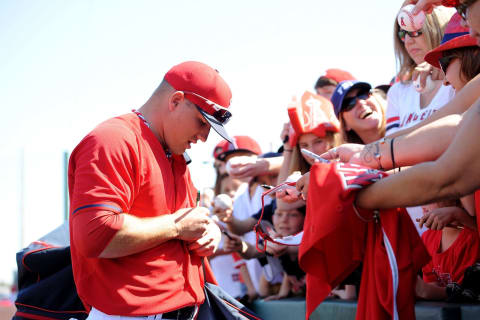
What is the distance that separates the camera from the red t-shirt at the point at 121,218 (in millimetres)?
2480

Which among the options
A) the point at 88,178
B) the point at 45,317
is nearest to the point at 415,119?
the point at 88,178

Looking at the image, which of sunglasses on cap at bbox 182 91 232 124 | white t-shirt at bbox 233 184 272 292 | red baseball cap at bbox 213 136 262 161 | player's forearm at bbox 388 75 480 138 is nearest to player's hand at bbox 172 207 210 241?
sunglasses on cap at bbox 182 91 232 124

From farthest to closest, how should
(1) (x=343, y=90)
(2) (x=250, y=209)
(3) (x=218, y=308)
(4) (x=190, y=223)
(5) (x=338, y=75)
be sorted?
(5) (x=338, y=75) < (2) (x=250, y=209) < (1) (x=343, y=90) < (3) (x=218, y=308) < (4) (x=190, y=223)

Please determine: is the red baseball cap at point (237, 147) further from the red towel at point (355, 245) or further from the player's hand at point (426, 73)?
the red towel at point (355, 245)

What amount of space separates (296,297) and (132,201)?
2.38 m

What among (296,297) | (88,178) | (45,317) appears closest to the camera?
(88,178)

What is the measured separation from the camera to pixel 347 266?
2.41 metres

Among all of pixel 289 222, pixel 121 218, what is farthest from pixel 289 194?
pixel 289 222

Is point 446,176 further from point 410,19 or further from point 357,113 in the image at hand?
point 357,113

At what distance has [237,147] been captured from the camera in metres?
6.04

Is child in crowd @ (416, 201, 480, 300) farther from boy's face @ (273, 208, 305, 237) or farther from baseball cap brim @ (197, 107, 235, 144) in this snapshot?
boy's face @ (273, 208, 305, 237)

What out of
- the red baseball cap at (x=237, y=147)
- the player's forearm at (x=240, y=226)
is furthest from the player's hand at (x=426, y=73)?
the red baseball cap at (x=237, y=147)

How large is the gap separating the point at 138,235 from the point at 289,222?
90.4 inches

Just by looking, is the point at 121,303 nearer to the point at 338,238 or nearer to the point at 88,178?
the point at 88,178
